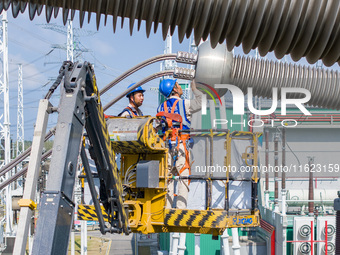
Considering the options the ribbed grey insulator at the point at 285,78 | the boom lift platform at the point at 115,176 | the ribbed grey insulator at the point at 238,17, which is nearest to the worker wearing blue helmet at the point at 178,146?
the boom lift platform at the point at 115,176

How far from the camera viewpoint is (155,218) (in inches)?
341

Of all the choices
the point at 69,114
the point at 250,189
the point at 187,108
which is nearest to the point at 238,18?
the point at 69,114

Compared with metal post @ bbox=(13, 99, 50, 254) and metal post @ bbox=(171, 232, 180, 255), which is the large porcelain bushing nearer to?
metal post @ bbox=(13, 99, 50, 254)

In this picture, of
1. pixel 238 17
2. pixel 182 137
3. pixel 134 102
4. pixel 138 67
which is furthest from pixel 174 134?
pixel 238 17

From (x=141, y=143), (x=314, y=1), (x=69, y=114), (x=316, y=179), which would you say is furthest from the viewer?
(x=316, y=179)

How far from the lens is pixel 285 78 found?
9.18 feet

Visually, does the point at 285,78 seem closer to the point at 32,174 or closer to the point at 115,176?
the point at 32,174

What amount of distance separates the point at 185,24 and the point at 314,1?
57 cm

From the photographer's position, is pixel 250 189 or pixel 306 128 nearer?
pixel 250 189

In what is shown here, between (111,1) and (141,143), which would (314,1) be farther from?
(141,143)

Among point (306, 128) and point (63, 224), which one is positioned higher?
point (306, 128)

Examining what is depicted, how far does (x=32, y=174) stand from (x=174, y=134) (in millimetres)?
4769

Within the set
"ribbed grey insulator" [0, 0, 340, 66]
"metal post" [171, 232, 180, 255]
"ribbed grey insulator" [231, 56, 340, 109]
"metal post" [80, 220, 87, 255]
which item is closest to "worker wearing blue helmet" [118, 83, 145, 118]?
"ribbed grey insulator" [231, 56, 340, 109]

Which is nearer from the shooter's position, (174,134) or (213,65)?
(213,65)
